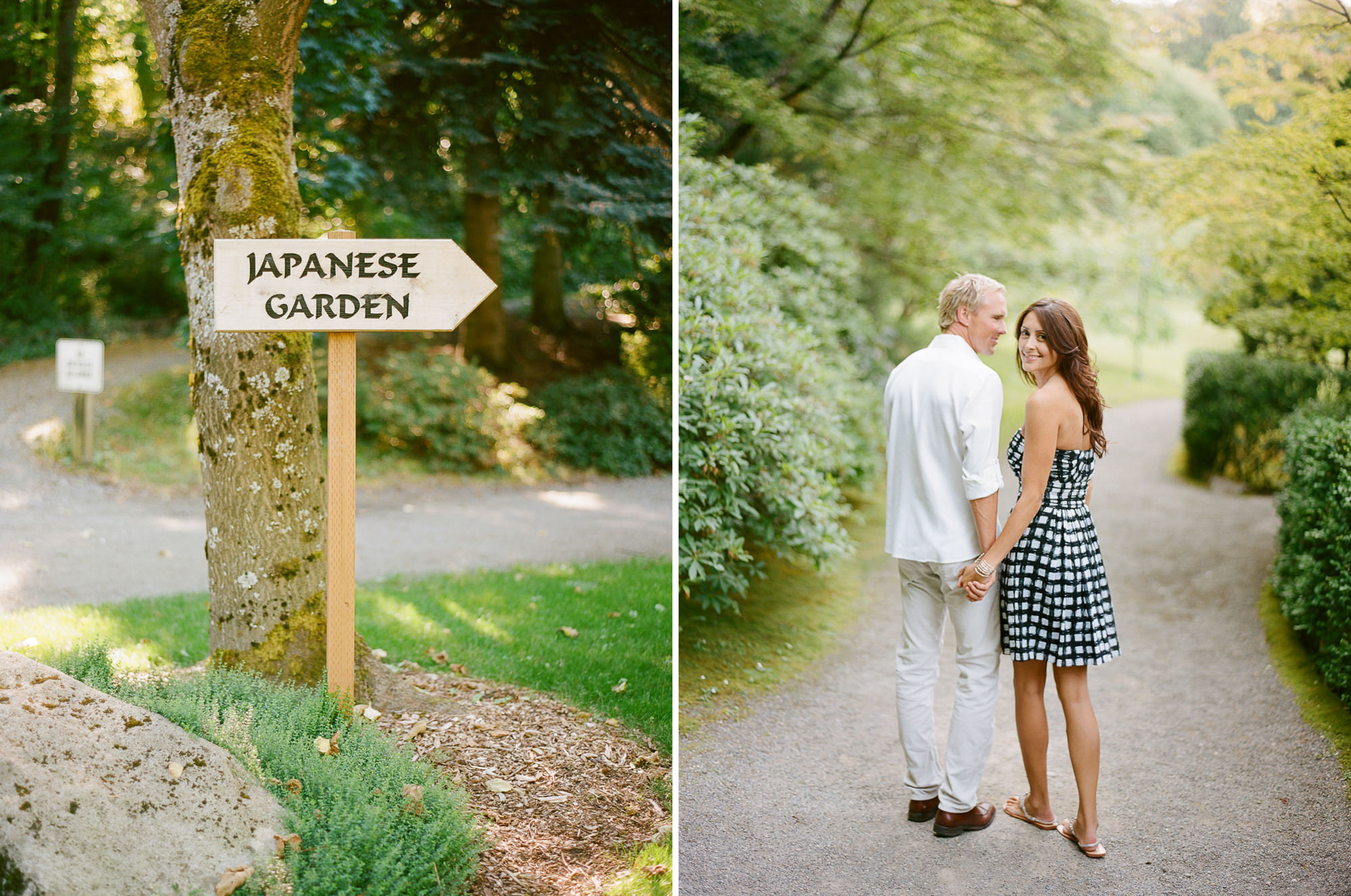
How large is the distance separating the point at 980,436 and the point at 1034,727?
1.10 metres

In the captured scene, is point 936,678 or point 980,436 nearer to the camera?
point 980,436

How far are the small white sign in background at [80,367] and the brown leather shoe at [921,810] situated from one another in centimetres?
883

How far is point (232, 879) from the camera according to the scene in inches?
93.7

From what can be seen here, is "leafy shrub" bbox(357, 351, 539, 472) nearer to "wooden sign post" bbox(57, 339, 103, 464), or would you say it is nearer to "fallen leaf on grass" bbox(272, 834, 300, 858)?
"wooden sign post" bbox(57, 339, 103, 464)

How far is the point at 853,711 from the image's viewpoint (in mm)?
4246

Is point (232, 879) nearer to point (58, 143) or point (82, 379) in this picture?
point (82, 379)

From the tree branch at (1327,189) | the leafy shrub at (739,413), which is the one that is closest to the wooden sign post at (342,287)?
the leafy shrub at (739,413)

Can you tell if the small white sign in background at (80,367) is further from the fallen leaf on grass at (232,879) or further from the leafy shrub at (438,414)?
the fallen leaf on grass at (232,879)

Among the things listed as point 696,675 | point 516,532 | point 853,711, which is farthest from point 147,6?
point 516,532

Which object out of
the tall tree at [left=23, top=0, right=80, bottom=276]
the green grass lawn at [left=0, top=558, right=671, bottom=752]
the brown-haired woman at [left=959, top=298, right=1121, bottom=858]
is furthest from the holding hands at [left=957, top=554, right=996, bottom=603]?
the tall tree at [left=23, top=0, right=80, bottom=276]

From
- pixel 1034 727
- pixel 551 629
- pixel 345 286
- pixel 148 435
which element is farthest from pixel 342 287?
pixel 148 435

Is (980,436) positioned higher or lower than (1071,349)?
lower

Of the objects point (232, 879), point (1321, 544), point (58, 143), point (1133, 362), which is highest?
point (58, 143)

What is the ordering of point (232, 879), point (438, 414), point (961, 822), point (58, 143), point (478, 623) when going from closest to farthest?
point (232, 879) < point (961, 822) < point (478, 623) < point (438, 414) < point (58, 143)
